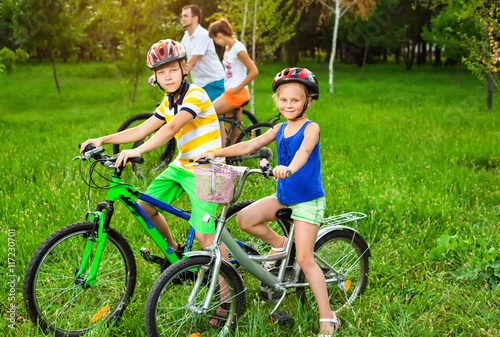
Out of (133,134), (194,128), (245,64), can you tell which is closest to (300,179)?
(194,128)

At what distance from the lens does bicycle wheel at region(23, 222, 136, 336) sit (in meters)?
2.94

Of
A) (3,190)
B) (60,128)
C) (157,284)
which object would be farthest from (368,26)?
(157,284)

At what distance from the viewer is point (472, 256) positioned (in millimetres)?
4262

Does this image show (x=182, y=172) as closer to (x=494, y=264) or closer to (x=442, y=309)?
(x=442, y=309)

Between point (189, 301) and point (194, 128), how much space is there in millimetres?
1329

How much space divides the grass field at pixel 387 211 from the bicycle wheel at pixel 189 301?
192 mm

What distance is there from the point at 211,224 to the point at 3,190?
3.75 meters

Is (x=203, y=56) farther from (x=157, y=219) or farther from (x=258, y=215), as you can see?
(x=258, y=215)

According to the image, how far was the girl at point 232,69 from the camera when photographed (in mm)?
6773

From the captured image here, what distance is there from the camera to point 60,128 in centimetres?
1059

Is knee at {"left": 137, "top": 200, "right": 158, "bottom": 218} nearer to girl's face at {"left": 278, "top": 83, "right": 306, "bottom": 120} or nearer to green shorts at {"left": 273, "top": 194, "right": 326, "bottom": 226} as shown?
green shorts at {"left": 273, "top": 194, "right": 326, "bottom": 226}

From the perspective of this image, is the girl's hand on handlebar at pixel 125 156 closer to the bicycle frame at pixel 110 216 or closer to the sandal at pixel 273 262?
the bicycle frame at pixel 110 216

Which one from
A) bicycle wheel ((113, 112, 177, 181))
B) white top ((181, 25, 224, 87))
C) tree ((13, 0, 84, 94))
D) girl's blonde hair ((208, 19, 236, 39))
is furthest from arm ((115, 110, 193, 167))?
tree ((13, 0, 84, 94))

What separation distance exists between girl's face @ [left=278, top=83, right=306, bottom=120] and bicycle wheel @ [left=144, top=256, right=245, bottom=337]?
1140 mm
